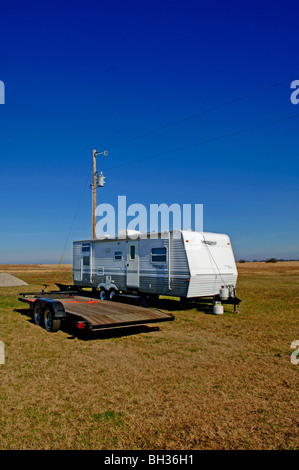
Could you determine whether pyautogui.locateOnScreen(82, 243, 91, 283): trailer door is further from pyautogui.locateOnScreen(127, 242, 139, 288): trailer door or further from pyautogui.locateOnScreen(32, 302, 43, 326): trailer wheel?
pyautogui.locateOnScreen(32, 302, 43, 326): trailer wheel

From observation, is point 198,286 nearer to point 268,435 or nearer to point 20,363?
point 20,363

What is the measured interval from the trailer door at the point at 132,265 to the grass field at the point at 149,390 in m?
5.70

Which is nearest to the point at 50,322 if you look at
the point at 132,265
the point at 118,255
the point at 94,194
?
the point at 132,265

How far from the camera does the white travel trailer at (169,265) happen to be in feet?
46.6

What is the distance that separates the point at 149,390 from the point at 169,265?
29.3ft

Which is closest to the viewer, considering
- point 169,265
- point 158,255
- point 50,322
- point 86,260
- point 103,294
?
point 50,322

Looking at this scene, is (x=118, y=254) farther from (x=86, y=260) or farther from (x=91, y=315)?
(x=91, y=315)

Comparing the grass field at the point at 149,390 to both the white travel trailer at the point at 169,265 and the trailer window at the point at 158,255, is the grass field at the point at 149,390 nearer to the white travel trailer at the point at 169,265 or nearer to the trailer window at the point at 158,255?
the white travel trailer at the point at 169,265

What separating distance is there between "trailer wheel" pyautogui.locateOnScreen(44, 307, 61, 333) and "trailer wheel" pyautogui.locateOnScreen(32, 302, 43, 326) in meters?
0.44

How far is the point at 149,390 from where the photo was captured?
19.3ft

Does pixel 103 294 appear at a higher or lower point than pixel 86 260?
lower

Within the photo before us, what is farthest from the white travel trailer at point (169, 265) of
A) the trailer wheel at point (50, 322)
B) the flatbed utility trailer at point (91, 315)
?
the trailer wheel at point (50, 322)

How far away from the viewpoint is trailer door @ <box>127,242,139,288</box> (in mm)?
16281

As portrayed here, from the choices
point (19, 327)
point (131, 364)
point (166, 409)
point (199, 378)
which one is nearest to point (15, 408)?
point (166, 409)
